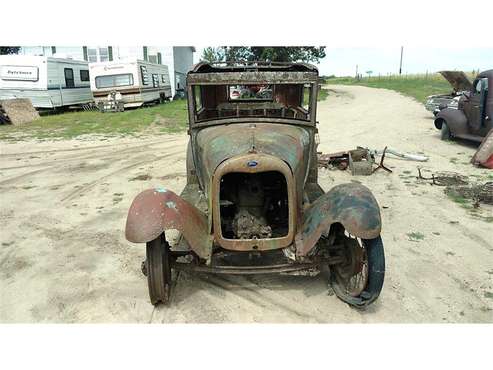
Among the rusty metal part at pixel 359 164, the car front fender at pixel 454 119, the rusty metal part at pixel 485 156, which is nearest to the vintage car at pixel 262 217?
the rusty metal part at pixel 359 164

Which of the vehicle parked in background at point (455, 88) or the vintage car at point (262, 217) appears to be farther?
the vehicle parked in background at point (455, 88)

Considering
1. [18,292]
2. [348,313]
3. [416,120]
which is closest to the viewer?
[348,313]

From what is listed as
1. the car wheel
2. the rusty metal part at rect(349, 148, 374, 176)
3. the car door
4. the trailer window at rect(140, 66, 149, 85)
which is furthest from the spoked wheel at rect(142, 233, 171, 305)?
the trailer window at rect(140, 66, 149, 85)

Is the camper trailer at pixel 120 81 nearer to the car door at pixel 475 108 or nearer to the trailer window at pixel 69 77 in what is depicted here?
the trailer window at pixel 69 77

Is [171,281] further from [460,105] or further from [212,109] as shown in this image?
[460,105]

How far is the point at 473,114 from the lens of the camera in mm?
11398

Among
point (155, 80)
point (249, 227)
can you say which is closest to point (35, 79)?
point (155, 80)

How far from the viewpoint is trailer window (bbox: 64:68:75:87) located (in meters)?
20.6

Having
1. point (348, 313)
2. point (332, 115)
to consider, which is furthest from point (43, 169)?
point (332, 115)

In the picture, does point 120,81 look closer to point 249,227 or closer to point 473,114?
point 473,114

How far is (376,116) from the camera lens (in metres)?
17.9

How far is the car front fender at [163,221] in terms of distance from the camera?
12.2 feet

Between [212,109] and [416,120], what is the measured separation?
1267 cm

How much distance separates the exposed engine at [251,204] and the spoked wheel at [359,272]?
73 cm
